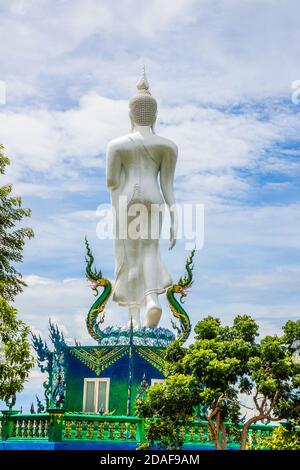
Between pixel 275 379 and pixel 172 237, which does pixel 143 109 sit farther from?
pixel 275 379

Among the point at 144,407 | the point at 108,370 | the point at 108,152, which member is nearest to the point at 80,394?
the point at 108,370

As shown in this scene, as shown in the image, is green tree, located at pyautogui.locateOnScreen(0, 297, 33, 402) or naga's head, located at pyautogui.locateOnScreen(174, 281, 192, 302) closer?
green tree, located at pyautogui.locateOnScreen(0, 297, 33, 402)

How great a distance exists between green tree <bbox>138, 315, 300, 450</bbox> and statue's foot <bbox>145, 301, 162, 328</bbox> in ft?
12.4

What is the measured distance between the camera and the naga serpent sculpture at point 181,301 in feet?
56.6

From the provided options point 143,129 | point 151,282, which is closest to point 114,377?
point 151,282

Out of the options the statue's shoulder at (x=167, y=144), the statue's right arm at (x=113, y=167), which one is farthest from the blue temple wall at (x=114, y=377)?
the statue's shoulder at (x=167, y=144)

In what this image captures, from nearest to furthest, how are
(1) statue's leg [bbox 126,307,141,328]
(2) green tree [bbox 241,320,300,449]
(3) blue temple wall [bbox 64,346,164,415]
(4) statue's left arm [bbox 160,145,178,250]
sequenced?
(2) green tree [bbox 241,320,300,449] < (3) blue temple wall [bbox 64,346,164,415] < (1) statue's leg [bbox 126,307,141,328] < (4) statue's left arm [bbox 160,145,178,250]

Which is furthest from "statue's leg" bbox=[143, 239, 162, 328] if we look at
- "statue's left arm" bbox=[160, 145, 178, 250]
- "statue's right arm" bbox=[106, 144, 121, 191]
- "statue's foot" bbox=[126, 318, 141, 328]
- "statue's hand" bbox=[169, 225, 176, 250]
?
"statue's right arm" bbox=[106, 144, 121, 191]

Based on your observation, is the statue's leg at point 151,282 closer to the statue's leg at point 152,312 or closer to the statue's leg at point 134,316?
the statue's leg at point 152,312

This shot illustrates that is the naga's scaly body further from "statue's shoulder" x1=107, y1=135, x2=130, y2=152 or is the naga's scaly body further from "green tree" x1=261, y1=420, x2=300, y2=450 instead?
"green tree" x1=261, y1=420, x2=300, y2=450

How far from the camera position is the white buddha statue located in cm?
1730

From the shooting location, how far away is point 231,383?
12.7 meters

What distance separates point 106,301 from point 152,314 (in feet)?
3.83
